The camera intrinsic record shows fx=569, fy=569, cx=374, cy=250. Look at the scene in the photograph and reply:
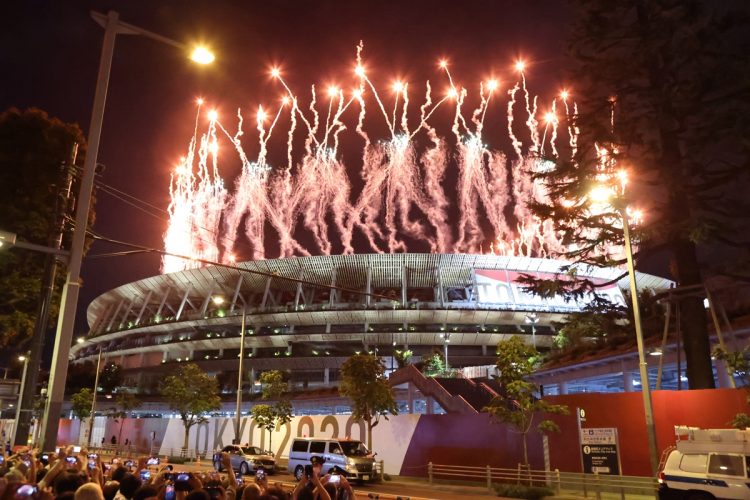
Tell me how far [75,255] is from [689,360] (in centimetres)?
2235

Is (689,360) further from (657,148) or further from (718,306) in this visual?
(657,148)

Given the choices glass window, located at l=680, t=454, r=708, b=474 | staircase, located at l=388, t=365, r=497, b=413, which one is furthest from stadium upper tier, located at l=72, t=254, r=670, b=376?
glass window, located at l=680, t=454, r=708, b=474

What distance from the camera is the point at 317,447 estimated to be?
85.8 ft

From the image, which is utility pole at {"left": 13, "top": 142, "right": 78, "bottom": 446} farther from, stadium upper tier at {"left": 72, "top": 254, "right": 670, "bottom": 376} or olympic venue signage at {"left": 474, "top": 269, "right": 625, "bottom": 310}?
olympic venue signage at {"left": 474, "top": 269, "right": 625, "bottom": 310}

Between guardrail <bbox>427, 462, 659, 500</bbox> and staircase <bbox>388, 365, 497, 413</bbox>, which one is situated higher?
staircase <bbox>388, 365, 497, 413</bbox>

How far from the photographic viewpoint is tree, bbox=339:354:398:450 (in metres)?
29.2

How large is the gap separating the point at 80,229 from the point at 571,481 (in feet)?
57.0

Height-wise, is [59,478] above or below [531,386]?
below

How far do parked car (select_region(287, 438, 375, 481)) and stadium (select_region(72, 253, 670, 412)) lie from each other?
42.9 m

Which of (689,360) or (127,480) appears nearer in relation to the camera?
(127,480)

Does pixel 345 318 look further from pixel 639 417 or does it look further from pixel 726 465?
pixel 726 465

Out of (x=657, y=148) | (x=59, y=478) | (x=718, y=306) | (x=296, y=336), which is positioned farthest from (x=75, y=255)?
(x=296, y=336)

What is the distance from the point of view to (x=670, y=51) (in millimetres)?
23906

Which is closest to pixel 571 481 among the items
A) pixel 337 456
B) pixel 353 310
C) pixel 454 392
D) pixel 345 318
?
pixel 337 456
